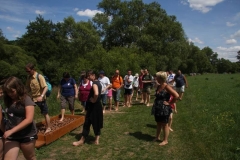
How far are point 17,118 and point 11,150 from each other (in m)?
0.45

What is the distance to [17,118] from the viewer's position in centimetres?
321

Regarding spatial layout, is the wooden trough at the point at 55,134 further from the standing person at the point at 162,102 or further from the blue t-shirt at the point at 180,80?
the blue t-shirt at the point at 180,80

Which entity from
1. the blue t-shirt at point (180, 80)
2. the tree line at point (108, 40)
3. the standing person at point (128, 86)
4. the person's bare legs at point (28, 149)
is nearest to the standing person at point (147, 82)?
the standing person at point (128, 86)

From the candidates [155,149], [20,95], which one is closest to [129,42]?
[155,149]

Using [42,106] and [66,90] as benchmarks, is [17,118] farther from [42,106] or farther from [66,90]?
[66,90]

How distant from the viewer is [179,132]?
6.86m

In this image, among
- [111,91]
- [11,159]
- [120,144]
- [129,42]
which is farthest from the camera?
[129,42]

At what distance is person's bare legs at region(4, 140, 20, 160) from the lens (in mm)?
3121

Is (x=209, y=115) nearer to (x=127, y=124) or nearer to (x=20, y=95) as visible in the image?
(x=127, y=124)

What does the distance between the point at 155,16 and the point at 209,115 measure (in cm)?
2690

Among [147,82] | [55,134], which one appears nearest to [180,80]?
[147,82]

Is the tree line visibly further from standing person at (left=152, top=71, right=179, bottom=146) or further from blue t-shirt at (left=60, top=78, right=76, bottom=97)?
standing person at (left=152, top=71, right=179, bottom=146)

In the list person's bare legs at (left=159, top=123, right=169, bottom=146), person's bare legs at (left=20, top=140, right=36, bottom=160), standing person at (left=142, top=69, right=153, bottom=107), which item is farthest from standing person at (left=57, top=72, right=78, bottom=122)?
standing person at (left=142, top=69, right=153, bottom=107)

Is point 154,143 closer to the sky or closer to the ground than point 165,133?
closer to the ground
